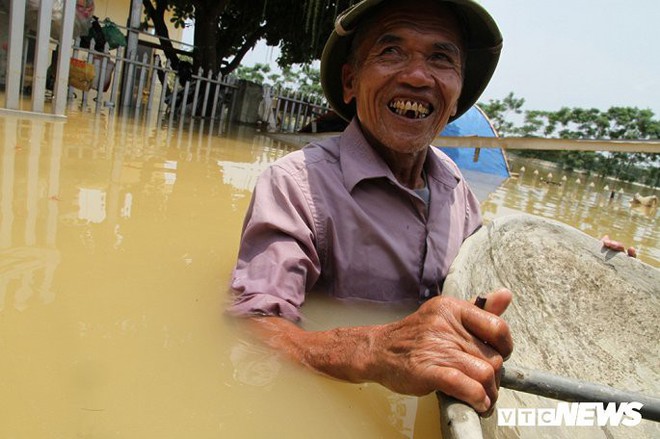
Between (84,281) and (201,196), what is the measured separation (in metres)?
1.48

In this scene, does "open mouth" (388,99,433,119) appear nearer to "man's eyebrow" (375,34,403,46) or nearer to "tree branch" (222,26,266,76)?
"man's eyebrow" (375,34,403,46)

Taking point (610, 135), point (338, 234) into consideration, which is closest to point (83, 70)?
point (338, 234)

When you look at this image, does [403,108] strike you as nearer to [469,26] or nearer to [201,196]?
[469,26]

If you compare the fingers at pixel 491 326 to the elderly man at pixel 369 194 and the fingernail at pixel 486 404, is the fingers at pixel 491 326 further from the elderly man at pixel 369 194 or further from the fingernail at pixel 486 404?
the elderly man at pixel 369 194

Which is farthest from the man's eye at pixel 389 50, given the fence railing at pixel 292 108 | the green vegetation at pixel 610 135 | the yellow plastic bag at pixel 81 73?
the green vegetation at pixel 610 135

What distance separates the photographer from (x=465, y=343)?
88 cm

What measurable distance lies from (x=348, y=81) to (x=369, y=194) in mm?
566

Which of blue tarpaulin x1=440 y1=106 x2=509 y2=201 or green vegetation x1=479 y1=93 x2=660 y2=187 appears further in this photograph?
green vegetation x1=479 y1=93 x2=660 y2=187

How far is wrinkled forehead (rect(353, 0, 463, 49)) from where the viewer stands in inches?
Answer: 66.1

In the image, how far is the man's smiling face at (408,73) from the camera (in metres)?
1.68

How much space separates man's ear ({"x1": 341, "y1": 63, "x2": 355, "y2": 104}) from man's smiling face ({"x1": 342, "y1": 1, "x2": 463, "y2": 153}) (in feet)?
0.41

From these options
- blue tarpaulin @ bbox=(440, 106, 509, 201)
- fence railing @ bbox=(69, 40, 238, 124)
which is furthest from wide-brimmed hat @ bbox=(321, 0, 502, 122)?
blue tarpaulin @ bbox=(440, 106, 509, 201)

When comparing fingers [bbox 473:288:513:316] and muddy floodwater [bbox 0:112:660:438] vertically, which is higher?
fingers [bbox 473:288:513:316]

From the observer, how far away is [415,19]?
1.68 meters
